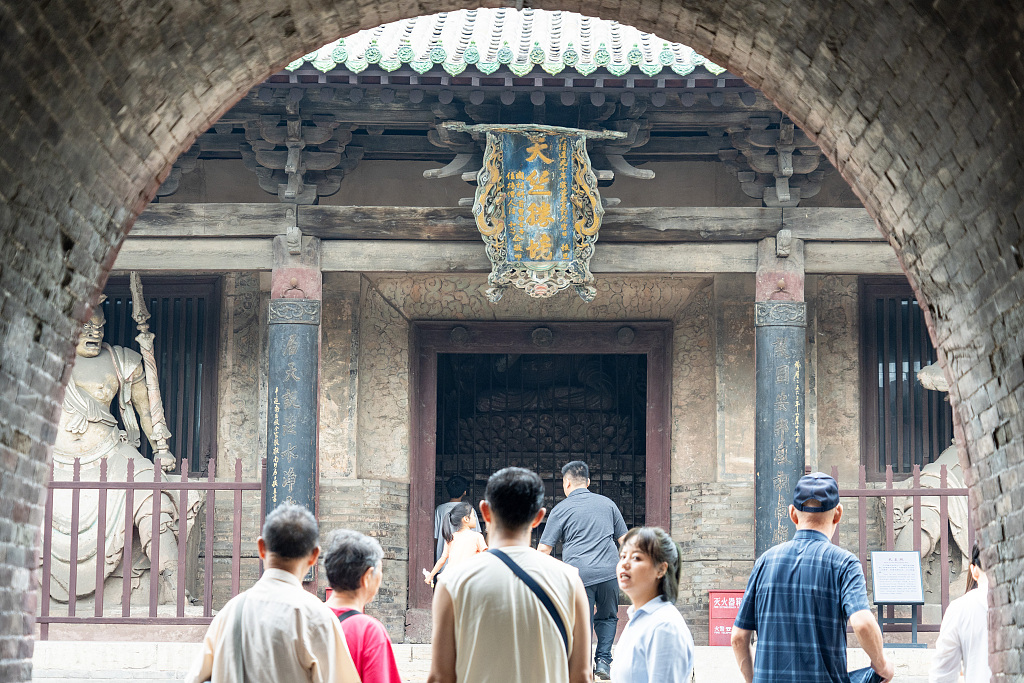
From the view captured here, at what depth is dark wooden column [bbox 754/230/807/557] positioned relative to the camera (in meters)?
8.92

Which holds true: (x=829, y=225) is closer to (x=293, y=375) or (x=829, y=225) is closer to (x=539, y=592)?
(x=293, y=375)

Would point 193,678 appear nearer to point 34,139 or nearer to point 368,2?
point 34,139

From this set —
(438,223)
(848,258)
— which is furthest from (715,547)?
(438,223)

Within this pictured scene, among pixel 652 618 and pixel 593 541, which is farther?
pixel 593 541

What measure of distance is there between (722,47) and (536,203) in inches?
152

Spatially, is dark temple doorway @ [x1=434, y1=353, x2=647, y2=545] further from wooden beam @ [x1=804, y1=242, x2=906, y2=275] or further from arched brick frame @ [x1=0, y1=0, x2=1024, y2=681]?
arched brick frame @ [x1=0, y1=0, x2=1024, y2=681]

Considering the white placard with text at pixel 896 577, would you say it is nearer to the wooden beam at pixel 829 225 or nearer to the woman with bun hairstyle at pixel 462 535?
the wooden beam at pixel 829 225

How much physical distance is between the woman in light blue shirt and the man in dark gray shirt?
3.07 metres

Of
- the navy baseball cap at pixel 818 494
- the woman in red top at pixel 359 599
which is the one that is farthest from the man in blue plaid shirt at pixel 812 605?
the woman in red top at pixel 359 599

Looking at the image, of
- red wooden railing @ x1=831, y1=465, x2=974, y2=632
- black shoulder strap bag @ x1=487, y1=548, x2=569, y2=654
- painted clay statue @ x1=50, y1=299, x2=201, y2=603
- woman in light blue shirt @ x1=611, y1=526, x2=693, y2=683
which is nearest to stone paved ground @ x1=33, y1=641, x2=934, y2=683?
red wooden railing @ x1=831, y1=465, x2=974, y2=632

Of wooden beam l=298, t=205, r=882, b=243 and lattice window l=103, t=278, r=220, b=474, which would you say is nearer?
wooden beam l=298, t=205, r=882, b=243

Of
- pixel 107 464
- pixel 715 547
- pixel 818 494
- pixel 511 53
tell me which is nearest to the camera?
pixel 818 494

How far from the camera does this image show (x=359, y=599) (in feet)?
12.8

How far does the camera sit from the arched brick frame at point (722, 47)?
4.00 metres
